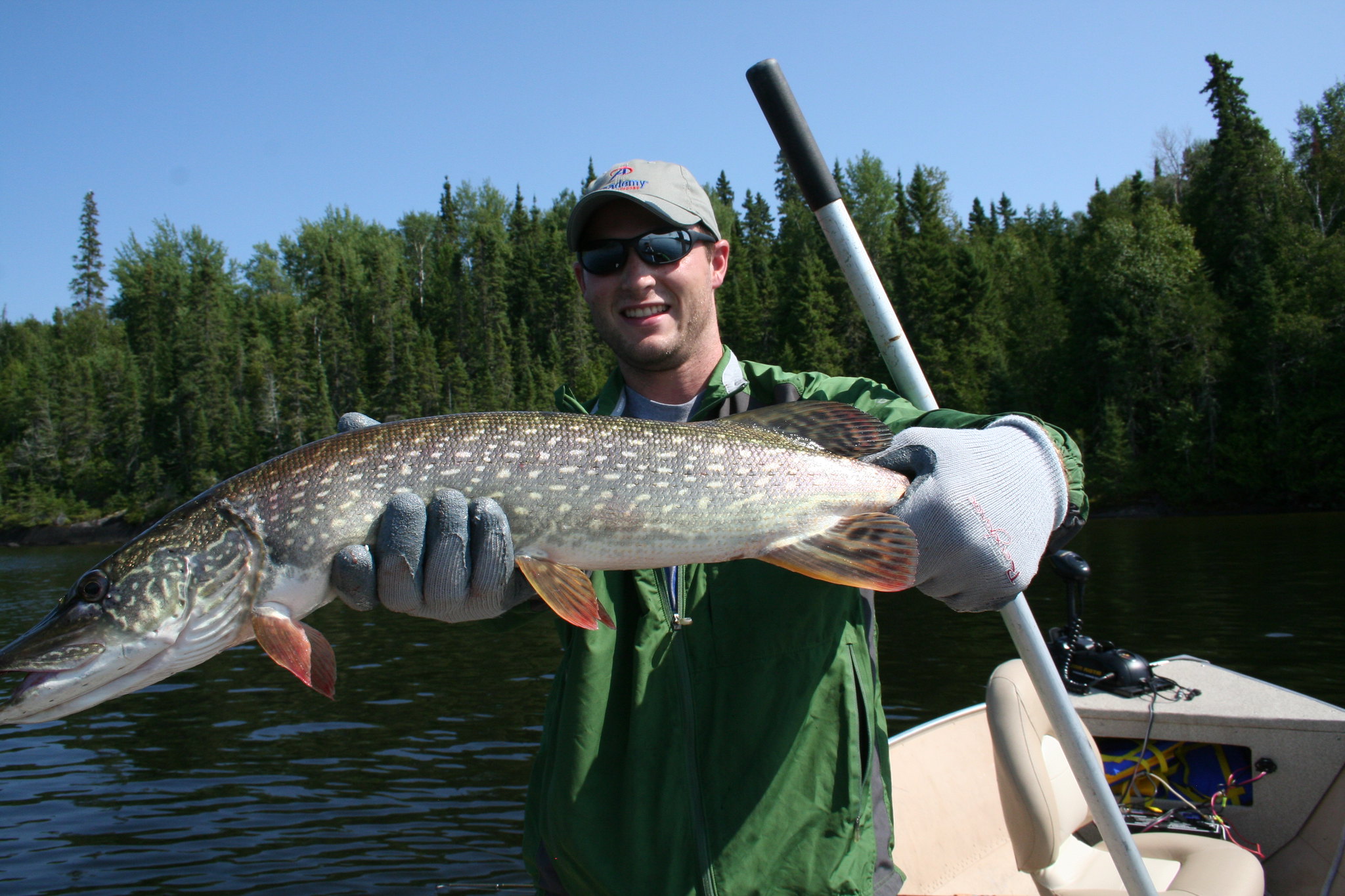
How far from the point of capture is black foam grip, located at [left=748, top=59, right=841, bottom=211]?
291cm

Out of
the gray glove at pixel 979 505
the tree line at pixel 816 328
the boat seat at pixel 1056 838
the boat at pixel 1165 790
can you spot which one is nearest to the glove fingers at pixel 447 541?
the gray glove at pixel 979 505

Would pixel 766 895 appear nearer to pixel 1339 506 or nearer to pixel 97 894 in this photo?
pixel 97 894

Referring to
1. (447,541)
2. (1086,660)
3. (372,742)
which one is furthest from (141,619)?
(372,742)

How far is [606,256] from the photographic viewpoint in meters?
3.03

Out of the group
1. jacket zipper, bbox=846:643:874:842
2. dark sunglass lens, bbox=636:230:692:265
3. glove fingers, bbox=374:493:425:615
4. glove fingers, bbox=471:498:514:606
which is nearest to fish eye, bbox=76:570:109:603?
glove fingers, bbox=374:493:425:615

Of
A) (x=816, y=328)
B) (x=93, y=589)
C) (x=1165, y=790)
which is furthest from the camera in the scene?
(x=816, y=328)

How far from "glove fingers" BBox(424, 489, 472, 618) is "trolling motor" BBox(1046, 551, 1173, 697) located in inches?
150

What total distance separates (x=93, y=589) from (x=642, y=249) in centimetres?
189

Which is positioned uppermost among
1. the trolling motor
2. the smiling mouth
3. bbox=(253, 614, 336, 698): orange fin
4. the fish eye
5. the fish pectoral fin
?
the smiling mouth

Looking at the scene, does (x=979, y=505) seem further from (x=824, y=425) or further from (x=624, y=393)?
(x=624, y=393)

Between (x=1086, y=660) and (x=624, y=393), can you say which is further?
(x=1086, y=660)

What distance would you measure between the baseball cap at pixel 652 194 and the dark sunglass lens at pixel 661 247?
0.18 ft

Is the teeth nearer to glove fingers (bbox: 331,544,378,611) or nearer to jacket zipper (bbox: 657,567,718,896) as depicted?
jacket zipper (bbox: 657,567,718,896)

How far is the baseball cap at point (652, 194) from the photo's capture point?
2.91 m
